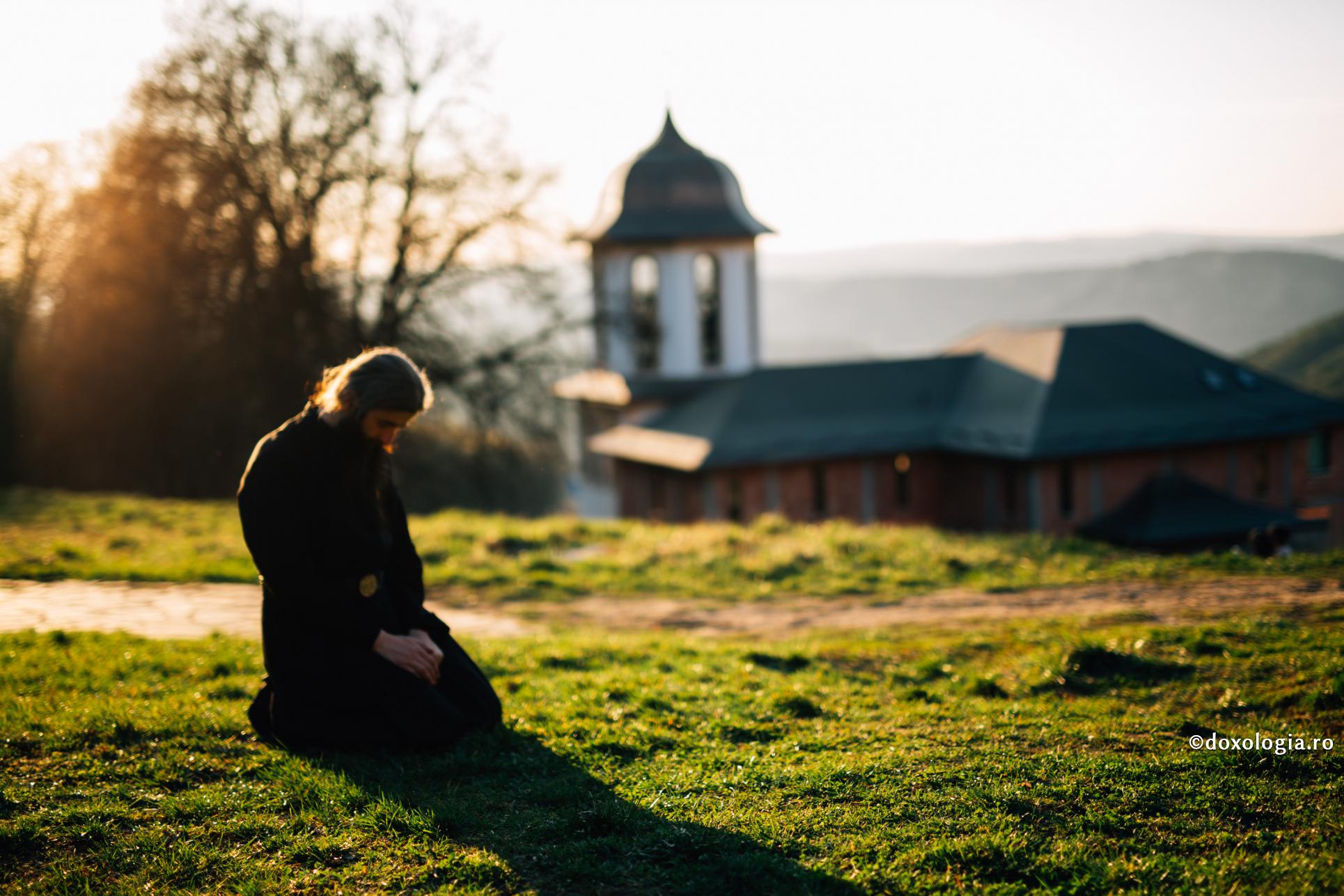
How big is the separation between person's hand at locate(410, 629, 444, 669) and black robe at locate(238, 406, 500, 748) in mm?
109

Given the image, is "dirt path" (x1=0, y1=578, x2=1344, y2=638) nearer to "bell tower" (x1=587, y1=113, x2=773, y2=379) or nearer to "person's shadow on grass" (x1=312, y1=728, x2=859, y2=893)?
"person's shadow on grass" (x1=312, y1=728, x2=859, y2=893)

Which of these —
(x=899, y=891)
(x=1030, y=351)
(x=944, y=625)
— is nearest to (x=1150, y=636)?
(x=944, y=625)

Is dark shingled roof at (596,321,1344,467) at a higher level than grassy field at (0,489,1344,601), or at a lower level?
higher

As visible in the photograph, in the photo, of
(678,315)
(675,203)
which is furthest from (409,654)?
(675,203)

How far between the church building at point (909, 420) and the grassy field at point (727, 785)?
20025 mm

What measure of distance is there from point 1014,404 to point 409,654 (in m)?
25.9

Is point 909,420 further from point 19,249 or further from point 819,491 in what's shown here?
point 19,249

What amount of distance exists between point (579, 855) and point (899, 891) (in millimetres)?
1137

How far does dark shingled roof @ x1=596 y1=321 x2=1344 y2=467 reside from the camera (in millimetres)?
26922

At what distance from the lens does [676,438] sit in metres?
28.1

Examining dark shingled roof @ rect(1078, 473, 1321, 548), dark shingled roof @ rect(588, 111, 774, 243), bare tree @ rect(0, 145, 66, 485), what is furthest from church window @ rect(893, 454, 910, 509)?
bare tree @ rect(0, 145, 66, 485)

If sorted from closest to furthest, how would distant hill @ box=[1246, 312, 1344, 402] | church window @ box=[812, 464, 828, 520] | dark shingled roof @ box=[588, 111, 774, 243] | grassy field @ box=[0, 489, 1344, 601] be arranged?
grassy field @ box=[0, 489, 1344, 601] → church window @ box=[812, 464, 828, 520] → dark shingled roof @ box=[588, 111, 774, 243] → distant hill @ box=[1246, 312, 1344, 402]

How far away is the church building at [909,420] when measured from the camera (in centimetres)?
2655

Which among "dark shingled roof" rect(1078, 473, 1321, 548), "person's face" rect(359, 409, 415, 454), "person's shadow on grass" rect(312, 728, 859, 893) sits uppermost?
"person's face" rect(359, 409, 415, 454)
